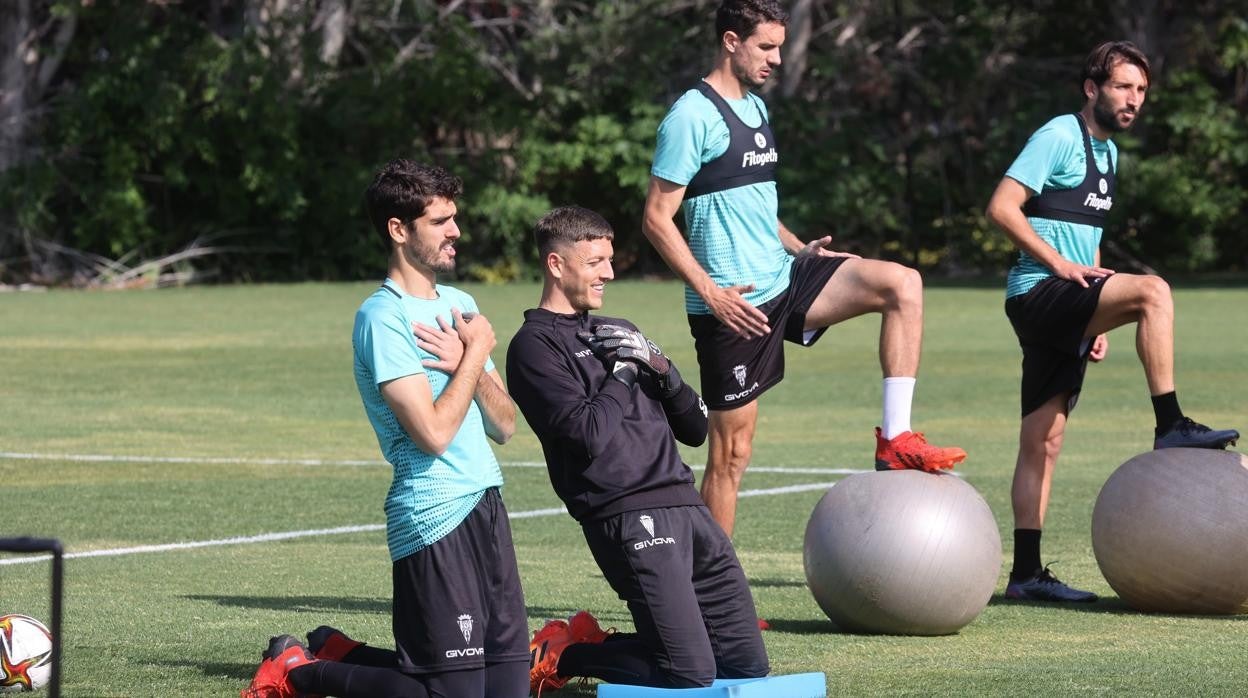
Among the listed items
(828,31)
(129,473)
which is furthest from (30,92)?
(129,473)

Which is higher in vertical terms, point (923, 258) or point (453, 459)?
point (453, 459)

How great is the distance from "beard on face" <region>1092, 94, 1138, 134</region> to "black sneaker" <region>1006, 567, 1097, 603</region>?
200cm

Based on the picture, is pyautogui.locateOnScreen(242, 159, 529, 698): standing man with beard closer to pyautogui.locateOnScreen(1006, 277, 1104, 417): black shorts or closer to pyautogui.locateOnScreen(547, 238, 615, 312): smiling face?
pyautogui.locateOnScreen(547, 238, 615, 312): smiling face

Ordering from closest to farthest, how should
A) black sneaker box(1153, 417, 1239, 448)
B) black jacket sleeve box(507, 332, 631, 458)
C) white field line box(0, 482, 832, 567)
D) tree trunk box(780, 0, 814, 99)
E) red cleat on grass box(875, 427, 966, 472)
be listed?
black jacket sleeve box(507, 332, 631, 458) → red cleat on grass box(875, 427, 966, 472) → black sneaker box(1153, 417, 1239, 448) → white field line box(0, 482, 832, 567) → tree trunk box(780, 0, 814, 99)

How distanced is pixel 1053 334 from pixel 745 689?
3235mm

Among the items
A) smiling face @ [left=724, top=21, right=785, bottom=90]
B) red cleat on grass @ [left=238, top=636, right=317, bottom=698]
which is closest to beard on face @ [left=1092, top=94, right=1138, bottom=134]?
smiling face @ [left=724, top=21, right=785, bottom=90]

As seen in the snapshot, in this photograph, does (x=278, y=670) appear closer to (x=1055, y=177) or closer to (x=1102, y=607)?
(x=1102, y=607)

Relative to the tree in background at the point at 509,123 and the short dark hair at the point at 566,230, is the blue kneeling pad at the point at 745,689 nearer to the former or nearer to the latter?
the short dark hair at the point at 566,230

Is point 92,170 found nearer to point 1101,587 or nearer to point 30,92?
point 30,92

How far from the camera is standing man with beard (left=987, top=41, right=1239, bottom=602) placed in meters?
8.70

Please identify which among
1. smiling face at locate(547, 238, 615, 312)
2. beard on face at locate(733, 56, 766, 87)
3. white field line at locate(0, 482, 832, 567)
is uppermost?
beard on face at locate(733, 56, 766, 87)

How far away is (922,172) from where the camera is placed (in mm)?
38344

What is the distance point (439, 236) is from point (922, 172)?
33153mm

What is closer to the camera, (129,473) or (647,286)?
(129,473)
